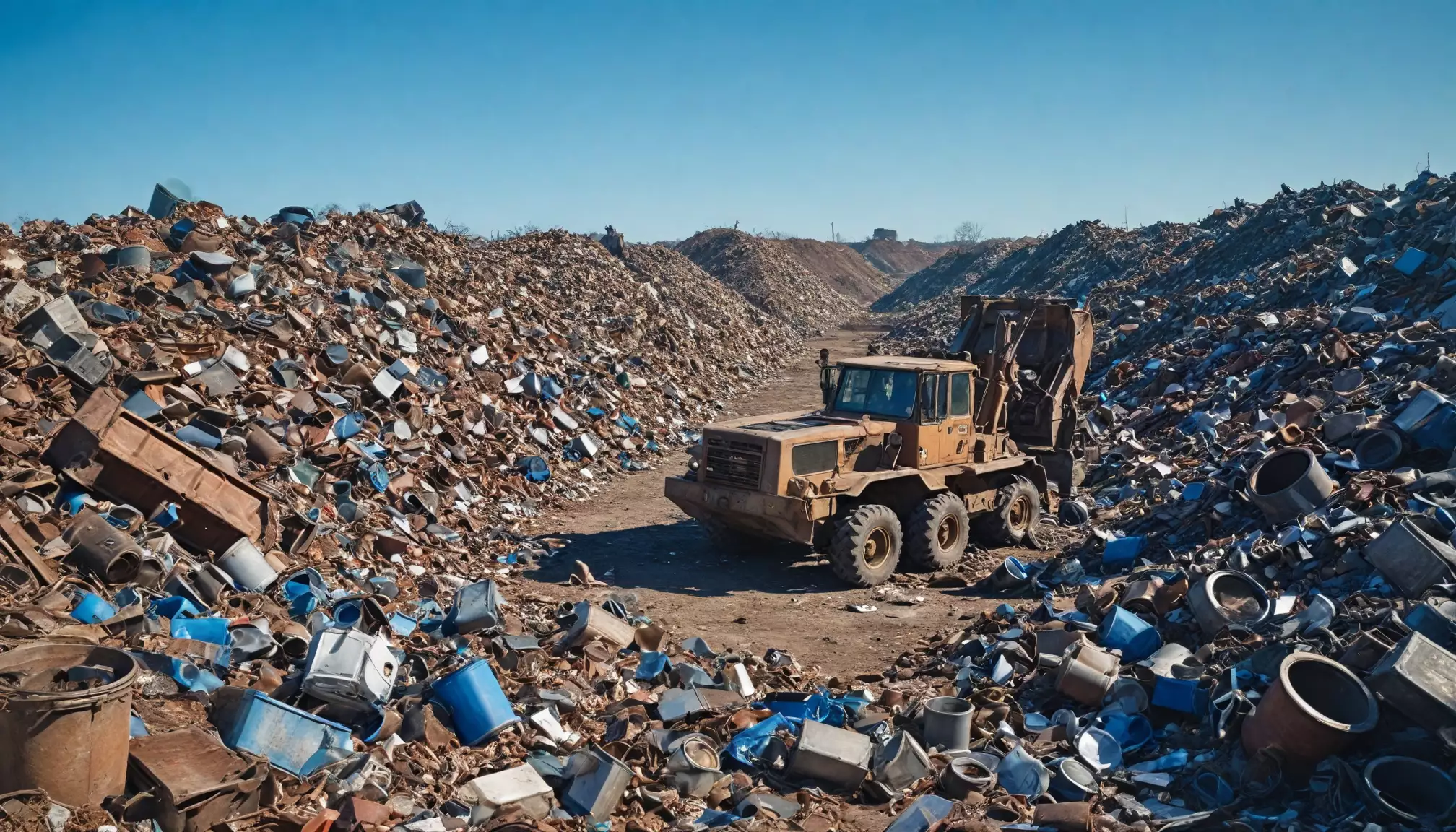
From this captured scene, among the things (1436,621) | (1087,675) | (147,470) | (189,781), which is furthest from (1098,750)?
(147,470)

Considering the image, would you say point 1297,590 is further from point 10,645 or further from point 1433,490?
point 10,645

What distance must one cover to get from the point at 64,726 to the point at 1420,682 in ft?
20.0

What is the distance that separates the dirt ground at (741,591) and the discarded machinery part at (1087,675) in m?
1.55

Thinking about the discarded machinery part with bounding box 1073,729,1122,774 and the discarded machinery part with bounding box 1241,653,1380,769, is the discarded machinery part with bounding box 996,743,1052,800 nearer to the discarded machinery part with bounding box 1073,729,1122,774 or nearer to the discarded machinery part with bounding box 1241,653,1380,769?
the discarded machinery part with bounding box 1073,729,1122,774

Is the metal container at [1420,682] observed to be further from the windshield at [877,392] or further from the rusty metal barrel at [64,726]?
the rusty metal barrel at [64,726]

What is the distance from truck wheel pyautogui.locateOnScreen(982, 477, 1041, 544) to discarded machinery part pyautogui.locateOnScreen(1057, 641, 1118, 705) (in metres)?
4.14

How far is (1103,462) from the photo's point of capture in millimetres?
13086


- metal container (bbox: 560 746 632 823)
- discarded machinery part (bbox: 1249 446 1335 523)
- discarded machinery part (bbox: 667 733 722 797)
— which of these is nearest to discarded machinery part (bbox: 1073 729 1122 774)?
discarded machinery part (bbox: 667 733 722 797)

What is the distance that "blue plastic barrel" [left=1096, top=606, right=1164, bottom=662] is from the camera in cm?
675

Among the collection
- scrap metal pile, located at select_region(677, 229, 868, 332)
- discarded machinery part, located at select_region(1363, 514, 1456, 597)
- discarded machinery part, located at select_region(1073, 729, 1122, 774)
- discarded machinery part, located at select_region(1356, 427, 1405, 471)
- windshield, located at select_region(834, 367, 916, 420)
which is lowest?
discarded machinery part, located at select_region(1073, 729, 1122, 774)

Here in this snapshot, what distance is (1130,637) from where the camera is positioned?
679cm

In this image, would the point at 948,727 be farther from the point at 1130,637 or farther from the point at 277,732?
the point at 277,732

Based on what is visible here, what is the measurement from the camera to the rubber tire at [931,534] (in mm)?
9414

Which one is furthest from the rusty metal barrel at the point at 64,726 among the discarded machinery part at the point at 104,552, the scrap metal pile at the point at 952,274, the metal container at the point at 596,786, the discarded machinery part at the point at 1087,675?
the scrap metal pile at the point at 952,274
